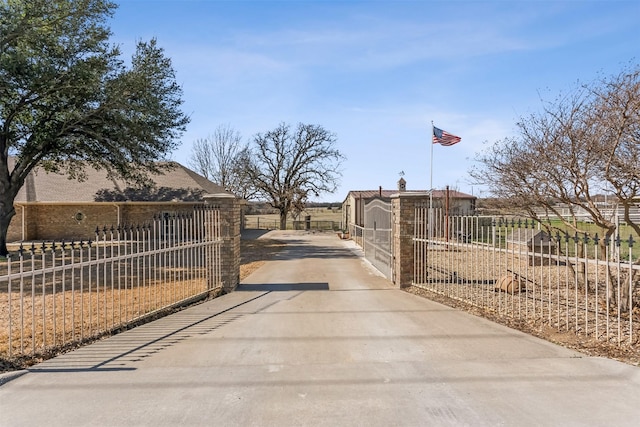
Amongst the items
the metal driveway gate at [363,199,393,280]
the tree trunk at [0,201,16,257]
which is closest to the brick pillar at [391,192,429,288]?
the metal driveway gate at [363,199,393,280]

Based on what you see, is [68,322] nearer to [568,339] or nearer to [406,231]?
[406,231]

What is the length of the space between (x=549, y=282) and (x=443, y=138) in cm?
1205

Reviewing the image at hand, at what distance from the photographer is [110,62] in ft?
61.1

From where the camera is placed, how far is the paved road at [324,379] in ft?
11.9

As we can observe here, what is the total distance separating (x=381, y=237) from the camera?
13.6 metres

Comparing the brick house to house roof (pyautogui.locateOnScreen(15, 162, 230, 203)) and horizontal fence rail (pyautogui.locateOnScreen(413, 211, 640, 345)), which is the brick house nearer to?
house roof (pyautogui.locateOnScreen(15, 162, 230, 203))

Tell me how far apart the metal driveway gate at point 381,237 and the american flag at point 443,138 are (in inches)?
158

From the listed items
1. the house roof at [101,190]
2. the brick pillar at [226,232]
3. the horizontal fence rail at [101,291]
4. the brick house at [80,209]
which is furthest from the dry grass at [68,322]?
the house roof at [101,190]

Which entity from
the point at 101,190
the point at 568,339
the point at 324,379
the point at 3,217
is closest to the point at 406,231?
the point at 568,339

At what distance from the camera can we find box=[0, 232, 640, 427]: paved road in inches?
143

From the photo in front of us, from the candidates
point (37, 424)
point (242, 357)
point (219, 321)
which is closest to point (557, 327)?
point (242, 357)

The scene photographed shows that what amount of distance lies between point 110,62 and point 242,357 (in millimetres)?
17549

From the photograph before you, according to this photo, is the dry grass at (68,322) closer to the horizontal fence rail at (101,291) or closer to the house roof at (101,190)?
the horizontal fence rail at (101,291)

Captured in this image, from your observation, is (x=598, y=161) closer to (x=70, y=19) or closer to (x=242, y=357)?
(x=242, y=357)
